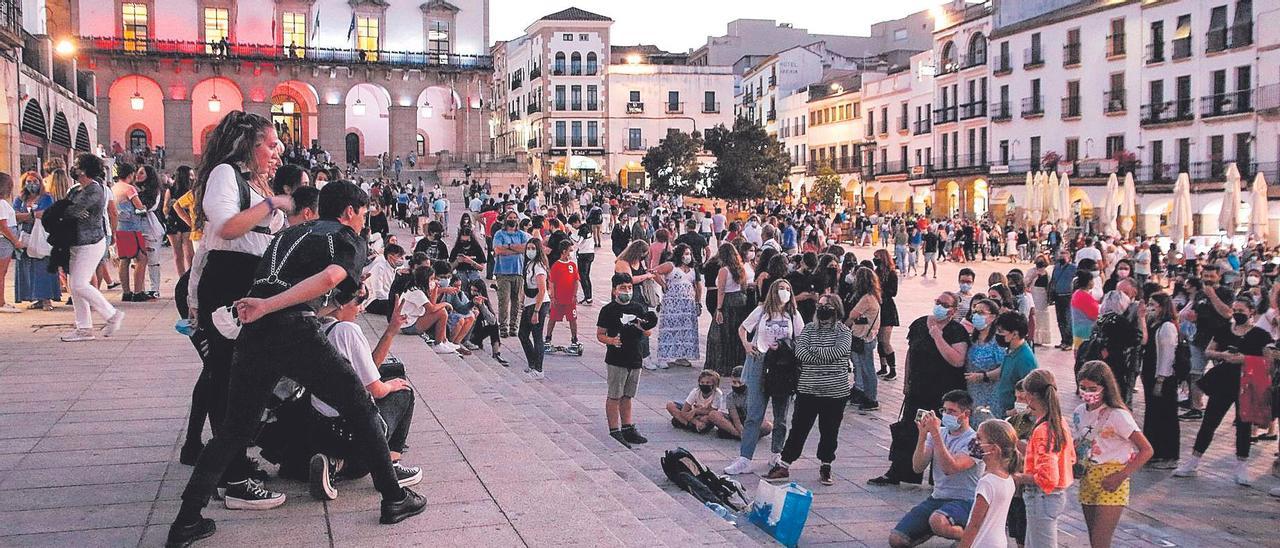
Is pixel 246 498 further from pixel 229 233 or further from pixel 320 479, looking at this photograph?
pixel 229 233

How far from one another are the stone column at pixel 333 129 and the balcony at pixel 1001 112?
30.7 meters

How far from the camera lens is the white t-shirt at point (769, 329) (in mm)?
9445

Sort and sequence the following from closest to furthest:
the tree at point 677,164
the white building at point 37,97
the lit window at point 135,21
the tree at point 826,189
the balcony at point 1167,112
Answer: the white building at point 37,97 < the balcony at point 1167,112 < the lit window at point 135,21 < the tree at point 826,189 < the tree at point 677,164

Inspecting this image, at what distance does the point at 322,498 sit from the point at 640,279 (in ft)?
25.3

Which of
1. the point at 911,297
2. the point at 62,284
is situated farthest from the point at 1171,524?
the point at 911,297

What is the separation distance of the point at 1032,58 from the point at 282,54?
3461cm

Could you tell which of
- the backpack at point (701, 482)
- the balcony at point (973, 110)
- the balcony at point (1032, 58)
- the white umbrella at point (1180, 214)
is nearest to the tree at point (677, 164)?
the balcony at point (973, 110)

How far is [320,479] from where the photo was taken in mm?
5379

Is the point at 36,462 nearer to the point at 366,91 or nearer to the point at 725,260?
the point at 725,260

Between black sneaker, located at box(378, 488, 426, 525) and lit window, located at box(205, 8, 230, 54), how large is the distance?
5414 cm

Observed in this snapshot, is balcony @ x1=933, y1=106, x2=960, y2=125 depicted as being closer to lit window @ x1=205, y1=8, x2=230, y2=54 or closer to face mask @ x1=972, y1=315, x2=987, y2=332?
lit window @ x1=205, y1=8, x2=230, y2=54

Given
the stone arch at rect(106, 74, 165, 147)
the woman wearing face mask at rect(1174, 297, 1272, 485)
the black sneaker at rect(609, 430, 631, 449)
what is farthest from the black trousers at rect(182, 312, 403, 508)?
the stone arch at rect(106, 74, 165, 147)

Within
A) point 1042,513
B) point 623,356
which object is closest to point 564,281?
point 623,356

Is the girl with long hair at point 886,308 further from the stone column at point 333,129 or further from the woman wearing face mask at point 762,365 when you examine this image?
the stone column at point 333,129
